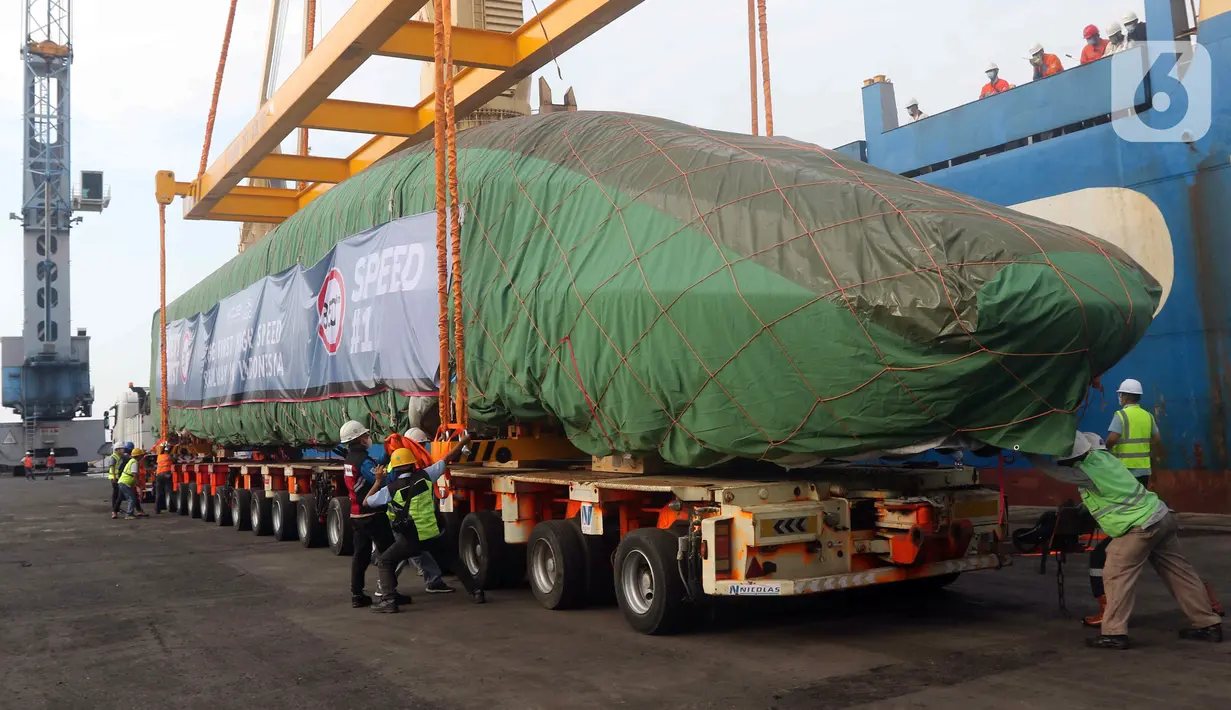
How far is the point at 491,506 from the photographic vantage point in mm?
10828

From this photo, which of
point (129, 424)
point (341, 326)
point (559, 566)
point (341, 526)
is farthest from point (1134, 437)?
point (129, 424)

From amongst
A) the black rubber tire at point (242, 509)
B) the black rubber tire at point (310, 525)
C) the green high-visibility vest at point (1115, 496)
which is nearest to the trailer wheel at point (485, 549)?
the black rubber tire at point (310, 525)

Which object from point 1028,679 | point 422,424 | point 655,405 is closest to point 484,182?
point 422,424

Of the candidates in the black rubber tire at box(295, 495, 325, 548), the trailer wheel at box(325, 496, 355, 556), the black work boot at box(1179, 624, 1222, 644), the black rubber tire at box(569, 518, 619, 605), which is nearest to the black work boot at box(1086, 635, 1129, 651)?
the black work boot at box(1179, 624, 1222, 644)

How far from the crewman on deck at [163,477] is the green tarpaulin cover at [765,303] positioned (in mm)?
14631

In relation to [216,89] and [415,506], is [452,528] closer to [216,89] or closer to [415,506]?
[415,506]

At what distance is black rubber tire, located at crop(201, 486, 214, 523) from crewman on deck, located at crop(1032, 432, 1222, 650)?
56.7 feet

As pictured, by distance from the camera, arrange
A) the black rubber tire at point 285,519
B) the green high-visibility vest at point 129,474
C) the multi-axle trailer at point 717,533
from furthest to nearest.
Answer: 1. the green high-visibility vest at point 129,474
2. the black rubber tire at point 285,519
3. the multi-axle trailer at point 717,533

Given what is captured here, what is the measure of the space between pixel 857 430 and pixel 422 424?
5.37 meters

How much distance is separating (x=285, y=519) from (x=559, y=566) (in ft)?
27.6

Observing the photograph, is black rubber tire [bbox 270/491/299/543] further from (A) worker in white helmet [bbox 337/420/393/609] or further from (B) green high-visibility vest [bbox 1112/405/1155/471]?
(B) green high-visibility vest [bbox 1112/405/1155/471]

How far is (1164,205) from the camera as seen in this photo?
14430 mm

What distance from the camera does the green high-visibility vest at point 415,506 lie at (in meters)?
9.13

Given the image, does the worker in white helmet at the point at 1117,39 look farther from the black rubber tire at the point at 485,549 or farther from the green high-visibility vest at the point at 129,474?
the green high-visibility vest at the point at 129,474
